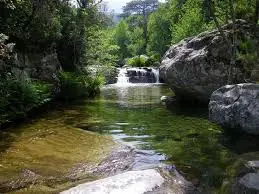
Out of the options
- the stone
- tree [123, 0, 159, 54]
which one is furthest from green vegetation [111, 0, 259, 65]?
tree [123, 0, 159, 54]

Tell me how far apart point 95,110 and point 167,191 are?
34.8 feet

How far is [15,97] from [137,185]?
25.5 feet

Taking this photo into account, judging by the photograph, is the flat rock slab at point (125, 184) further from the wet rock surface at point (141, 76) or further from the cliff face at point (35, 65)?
the wet rock surface at point (141, 76)

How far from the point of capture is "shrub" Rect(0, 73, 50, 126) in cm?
1230

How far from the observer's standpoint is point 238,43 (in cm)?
1582

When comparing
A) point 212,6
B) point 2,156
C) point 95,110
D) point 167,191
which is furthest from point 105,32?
point 167,191

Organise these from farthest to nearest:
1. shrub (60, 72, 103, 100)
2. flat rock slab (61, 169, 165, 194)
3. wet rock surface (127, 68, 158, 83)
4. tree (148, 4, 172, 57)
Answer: tree (148, 4, 172, 57)
wet rock surface (127, 68, 158, 83)
shrub (60, 72, 103, 100)
flat rock slab (61, 169, 165, 194)

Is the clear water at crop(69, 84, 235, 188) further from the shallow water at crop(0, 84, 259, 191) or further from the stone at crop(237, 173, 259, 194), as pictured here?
the stone at crop(237, 173, 259, 194)

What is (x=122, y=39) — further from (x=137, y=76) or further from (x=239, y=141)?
(x=239, y=141)

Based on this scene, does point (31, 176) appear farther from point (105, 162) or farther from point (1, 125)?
point (1, 125)

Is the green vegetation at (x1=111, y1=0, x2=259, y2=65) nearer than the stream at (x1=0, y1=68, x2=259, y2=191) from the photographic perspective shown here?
No

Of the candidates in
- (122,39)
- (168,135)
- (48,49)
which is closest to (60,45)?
(48,49)

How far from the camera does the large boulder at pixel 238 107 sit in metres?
10.6

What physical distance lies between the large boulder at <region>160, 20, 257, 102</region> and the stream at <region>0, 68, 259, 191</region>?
1.04m
